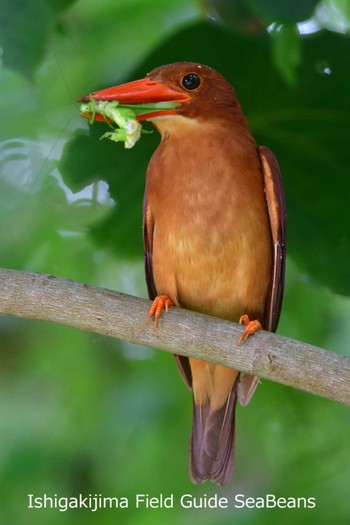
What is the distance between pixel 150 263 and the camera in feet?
10.3

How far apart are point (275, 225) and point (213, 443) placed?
837 mm

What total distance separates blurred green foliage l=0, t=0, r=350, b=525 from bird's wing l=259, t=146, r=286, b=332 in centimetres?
19

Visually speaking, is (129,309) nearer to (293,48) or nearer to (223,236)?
(223,236)

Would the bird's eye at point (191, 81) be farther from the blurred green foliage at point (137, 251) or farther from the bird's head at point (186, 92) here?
the blurred green foliage at point (137, 251)

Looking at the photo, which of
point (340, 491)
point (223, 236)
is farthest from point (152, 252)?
point (340, 491)

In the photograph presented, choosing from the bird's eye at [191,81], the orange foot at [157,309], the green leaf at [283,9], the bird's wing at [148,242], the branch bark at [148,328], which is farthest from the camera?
the bird's wing at [148,242]

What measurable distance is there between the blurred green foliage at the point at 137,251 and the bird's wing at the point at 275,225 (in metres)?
0.19

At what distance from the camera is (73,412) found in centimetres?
363

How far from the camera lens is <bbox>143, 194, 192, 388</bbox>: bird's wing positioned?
121 inches

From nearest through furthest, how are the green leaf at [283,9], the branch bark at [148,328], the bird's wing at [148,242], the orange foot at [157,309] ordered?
1. the branch bark at [148,328]
2. the orange foot at [157,309]
3. the green leaf at [283,9]
4. the bird's wing at [148,242]

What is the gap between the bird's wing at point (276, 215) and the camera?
295 cm

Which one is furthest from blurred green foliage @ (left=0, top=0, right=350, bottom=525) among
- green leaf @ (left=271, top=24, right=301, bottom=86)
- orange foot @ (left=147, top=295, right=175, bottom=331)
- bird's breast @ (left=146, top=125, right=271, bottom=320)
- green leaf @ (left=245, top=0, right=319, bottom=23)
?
orange foot @ (left=147, top=295, right=175, bottom=331)

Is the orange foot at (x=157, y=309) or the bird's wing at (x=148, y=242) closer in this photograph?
the orange foot at (x=157, y=309)

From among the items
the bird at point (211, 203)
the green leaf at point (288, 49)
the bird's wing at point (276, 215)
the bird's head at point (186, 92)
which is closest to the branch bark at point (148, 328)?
the bird at point (211, 203)
